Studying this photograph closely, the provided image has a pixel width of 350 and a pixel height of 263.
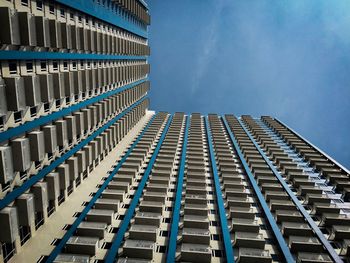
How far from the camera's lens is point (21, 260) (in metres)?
25.5

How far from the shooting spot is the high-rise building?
24328 mm

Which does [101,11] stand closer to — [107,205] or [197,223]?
[107,205]

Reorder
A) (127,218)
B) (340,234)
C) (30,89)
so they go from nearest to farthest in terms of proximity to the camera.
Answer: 1. (30,89)
2. (340,234)
3. (127,218)

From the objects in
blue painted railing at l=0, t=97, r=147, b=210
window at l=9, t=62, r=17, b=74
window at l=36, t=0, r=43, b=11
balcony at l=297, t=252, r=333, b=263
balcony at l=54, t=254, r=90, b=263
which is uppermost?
window at l=36, t=0, r=43, b=11

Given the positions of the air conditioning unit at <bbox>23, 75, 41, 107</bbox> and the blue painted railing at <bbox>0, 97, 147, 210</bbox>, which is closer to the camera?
the blue painted railing at <bbox>0, 97, 147, 210</bbox>

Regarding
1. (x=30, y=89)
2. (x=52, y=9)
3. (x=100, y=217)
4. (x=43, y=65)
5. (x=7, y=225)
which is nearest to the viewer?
(x=7, y=225)

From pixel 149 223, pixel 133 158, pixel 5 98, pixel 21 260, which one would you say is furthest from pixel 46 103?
pixel 133 158

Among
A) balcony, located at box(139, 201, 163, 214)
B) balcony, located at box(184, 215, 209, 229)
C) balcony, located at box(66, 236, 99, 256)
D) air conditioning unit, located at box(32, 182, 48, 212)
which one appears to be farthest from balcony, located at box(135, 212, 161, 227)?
air conditioning unit, located at box(32, 182, 48, 212)

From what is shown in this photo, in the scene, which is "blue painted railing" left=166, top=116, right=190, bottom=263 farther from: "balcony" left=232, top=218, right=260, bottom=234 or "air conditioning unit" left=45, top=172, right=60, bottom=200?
"air conditioning unit" left=45, top=172, right=60, bottom=200

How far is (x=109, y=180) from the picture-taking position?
40312 millimetres

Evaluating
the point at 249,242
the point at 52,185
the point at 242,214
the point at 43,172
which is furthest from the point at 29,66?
the point at 242,214

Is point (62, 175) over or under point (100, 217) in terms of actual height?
over

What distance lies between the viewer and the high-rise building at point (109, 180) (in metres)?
24.3

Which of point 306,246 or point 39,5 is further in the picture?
point 306,246
